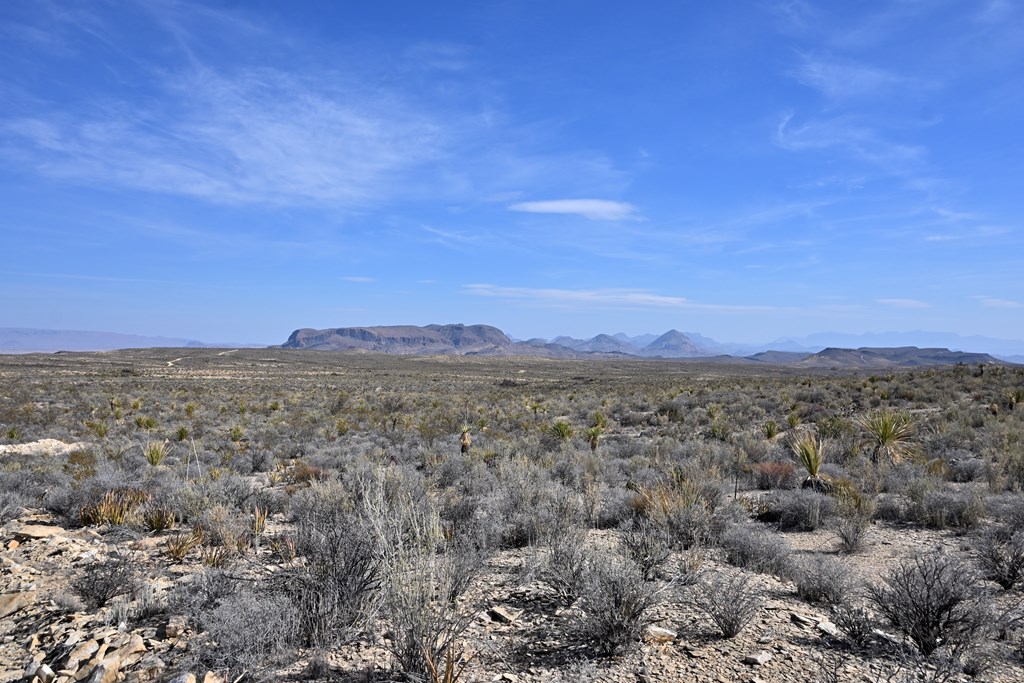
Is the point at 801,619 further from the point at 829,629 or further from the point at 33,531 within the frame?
the point at 33,531

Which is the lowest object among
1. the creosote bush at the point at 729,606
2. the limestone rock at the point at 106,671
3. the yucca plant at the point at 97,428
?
the yucca plant at the point at 97,428

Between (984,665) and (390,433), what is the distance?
15.9 m

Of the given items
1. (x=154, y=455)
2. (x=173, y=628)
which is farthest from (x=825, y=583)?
(x=154, y=455)

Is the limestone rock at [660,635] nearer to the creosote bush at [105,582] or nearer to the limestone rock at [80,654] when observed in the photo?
the limestone rock at [80,654]

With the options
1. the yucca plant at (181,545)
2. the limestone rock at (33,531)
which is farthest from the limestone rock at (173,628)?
the limestone rock at (33,531)

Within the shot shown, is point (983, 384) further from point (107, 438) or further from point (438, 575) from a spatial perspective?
point (107, 438)

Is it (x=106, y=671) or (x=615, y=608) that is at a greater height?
(x=615, y=608)

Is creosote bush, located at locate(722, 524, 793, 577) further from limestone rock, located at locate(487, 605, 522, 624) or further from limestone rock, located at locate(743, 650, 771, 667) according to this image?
limestone rock, located at locate(487, 605, 522, 624)

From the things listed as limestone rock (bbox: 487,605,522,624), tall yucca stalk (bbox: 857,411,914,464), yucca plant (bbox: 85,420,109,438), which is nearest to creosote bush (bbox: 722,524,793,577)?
limestone rock (bbox: 487,605,522,624)

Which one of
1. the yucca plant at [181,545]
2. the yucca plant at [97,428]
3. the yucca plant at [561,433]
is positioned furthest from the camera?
the yucca plant at [97,428]

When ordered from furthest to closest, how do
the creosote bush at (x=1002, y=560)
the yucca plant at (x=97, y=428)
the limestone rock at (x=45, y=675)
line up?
the yucca plant at (x=97, y=428)
the creosote bush at (x=1002, y=560)
the limestone rock at (x=45, y=675)

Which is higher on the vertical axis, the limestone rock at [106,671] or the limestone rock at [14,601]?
the limestone rock at [106,671]

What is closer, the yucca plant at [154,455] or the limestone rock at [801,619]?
the limestone rock at [801,619]

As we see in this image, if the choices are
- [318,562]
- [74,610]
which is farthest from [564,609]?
[74,610]
